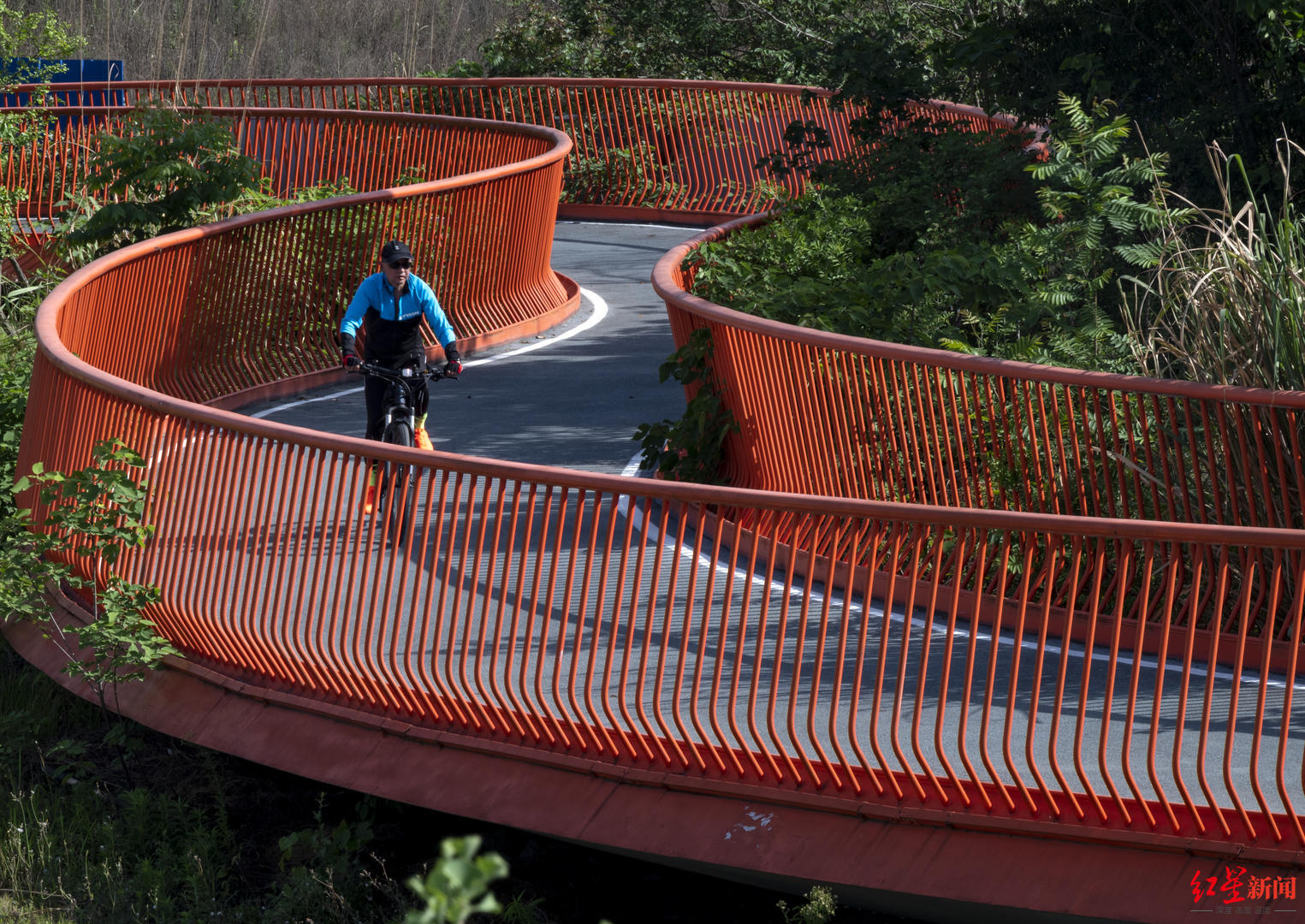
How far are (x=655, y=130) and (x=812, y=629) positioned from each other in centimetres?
1793

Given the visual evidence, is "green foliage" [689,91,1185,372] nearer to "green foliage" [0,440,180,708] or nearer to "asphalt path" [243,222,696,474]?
"asphalt path" [243,222,696,474]

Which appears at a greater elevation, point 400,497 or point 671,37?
point 671,37

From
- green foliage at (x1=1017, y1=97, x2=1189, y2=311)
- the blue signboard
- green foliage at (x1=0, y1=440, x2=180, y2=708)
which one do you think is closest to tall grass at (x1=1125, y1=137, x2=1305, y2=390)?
green foliage at (x1=1017, y1=97, x2=1189, y2=311)

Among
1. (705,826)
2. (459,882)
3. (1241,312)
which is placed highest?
(459,882)

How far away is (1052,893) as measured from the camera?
220 inches

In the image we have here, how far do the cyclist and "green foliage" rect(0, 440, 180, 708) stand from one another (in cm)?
188

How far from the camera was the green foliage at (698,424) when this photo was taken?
33.2 feet

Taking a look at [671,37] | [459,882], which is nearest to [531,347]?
[671,37]

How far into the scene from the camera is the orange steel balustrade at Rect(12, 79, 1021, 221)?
78.7 ft

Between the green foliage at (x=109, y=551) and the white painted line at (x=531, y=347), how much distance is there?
543 centimetres

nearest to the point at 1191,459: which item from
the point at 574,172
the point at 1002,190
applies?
the point at 1002,190

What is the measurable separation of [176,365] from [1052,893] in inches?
376

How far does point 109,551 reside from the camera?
7.98 meters

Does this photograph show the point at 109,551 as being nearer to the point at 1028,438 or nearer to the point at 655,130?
the point at 1028,438
